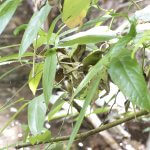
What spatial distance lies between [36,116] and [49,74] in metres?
0.14

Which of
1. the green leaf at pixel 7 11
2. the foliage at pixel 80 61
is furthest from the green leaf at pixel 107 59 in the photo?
the green leaf at pixel 7 11

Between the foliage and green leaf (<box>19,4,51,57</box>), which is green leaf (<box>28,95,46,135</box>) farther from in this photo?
green leaf (<box>19,4,51,57</box>)

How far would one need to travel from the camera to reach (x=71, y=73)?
1.92ft

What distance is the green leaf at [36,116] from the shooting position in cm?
58

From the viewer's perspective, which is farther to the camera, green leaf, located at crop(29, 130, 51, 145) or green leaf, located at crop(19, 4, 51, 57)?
green leaf, located at crop(29, 130, 51, 145)

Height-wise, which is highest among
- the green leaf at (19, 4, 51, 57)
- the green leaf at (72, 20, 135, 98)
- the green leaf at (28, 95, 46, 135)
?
the green leaf at (19, 4, 51, 57)

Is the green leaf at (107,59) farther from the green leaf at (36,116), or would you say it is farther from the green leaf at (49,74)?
the green leaf at (36,116)

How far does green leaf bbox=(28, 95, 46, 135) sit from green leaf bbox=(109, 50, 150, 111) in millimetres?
210

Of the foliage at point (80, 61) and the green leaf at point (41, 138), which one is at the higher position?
the foliage at point (80, 61)

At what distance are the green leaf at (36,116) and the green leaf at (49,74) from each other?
0.12m

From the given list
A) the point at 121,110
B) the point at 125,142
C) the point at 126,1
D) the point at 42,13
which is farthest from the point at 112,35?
the point at 126,1

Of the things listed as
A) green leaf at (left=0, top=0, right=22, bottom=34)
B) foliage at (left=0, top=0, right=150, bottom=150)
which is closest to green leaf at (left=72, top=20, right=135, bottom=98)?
foliage at (left=0, top=0, right=150, bottom=150)

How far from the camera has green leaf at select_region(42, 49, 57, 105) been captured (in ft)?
1.49

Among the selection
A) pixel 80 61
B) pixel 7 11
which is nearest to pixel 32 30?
pixel 7 11
